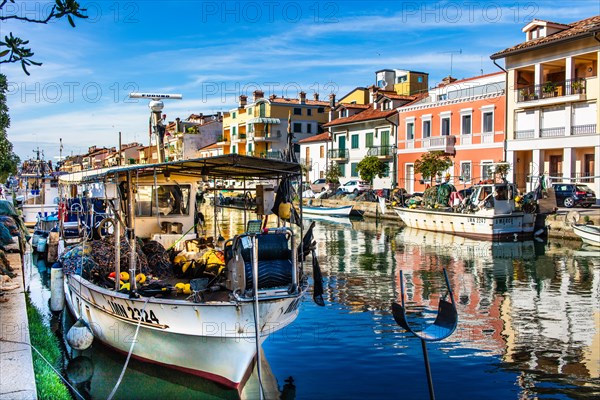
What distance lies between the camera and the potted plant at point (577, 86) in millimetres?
31609

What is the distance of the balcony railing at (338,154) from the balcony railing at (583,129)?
22676mm

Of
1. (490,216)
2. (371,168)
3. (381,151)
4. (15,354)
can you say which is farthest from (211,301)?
(381,151)

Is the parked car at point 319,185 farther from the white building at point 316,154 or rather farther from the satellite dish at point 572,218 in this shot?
the satellite dish at point 572,218

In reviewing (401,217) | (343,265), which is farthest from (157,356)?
(401,217)

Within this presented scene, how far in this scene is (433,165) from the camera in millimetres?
37906

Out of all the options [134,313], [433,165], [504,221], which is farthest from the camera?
[433,165]

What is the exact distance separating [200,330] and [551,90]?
30443mm

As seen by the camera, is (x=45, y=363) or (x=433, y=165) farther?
(x=433, y=165)

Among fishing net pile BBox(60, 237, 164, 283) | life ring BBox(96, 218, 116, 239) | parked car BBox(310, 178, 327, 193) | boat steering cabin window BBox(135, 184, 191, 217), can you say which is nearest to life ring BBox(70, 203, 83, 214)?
life ring BBox(96, 218, 116, 239)

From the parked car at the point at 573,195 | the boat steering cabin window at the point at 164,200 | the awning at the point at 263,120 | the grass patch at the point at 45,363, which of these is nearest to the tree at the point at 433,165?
the parked car at the point at 573,195

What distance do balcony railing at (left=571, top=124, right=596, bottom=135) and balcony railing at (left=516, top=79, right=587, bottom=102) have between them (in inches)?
70.9

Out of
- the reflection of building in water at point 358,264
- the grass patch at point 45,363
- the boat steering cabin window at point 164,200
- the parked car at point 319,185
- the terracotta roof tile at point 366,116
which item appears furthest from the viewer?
the parked car at point 319,185

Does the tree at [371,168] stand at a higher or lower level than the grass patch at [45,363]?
higher

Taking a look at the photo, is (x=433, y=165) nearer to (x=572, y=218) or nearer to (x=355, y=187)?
(x=355, y=187)
